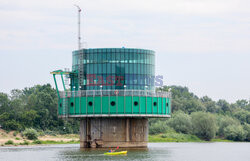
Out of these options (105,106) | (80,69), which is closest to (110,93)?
(105,106)

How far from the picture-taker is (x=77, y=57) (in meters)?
89.1

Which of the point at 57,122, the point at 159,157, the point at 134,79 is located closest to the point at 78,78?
the point at 134,79

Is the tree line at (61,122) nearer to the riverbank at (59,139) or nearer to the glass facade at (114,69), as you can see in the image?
the riverbank at (59,139)

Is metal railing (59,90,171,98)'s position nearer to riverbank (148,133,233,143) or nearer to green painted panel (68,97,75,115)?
green painted panel (68,97,75,115)

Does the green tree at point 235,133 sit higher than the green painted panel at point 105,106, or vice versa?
the green painted panel at point 105,106

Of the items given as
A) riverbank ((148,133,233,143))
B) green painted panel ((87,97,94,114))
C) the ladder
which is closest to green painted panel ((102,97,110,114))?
green painted panel ((87,97,94,114))

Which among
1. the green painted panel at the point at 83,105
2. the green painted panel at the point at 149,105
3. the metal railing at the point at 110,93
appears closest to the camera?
the metal railing at the point at 110,93

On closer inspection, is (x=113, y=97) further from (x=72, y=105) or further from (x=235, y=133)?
(x=235, y=133)

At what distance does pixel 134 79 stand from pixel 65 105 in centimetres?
1181

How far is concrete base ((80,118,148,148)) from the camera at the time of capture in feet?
277

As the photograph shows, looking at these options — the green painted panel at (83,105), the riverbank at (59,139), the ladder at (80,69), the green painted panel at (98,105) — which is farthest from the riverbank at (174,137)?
the green painted panel at (98,105)

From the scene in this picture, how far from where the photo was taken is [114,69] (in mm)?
86188

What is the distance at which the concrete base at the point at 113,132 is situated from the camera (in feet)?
277

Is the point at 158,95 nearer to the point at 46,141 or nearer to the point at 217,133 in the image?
the point at 46,141
